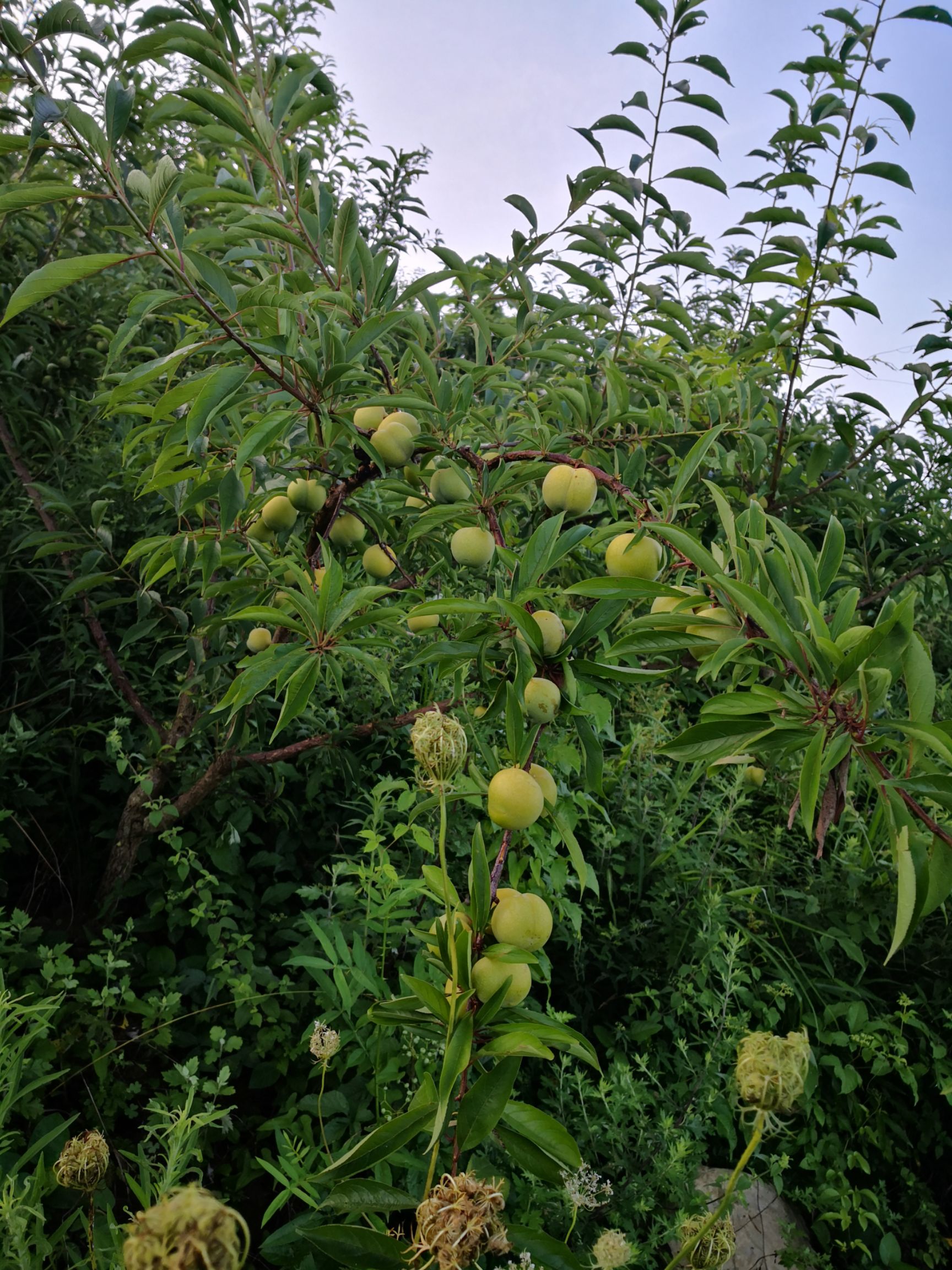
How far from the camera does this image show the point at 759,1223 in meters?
1.51

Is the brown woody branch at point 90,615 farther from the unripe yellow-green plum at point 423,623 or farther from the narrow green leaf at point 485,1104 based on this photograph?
the narrow green leaf at point 485,1104

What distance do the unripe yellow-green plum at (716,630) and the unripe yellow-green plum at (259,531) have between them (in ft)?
2.11

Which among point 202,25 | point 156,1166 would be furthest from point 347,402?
point 156,1166

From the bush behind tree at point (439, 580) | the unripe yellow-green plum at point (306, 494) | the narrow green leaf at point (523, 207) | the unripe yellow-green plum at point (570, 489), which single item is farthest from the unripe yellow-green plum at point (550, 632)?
the narrow green leaf at point (523, 207)

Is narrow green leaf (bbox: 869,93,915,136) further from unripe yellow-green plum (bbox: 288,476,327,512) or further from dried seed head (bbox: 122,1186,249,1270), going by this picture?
dried seed head (bbox: 122,1186,249,1270)

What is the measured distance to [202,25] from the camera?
1022 mm

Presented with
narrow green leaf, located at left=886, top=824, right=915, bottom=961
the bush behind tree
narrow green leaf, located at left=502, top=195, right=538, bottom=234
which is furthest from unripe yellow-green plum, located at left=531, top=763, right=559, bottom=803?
narrow green leaf, located at left=502, top=195, right=538, bottom=234

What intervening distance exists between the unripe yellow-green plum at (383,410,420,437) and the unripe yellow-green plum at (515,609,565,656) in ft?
1.03

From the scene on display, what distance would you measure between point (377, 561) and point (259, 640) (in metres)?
0.22

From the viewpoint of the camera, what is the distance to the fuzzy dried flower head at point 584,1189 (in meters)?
0.81

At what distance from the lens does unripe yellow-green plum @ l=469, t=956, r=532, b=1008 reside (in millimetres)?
622

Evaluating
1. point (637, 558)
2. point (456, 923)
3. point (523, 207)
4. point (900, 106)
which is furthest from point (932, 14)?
point (456, 923)

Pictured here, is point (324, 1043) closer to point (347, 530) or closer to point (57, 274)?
point (347, 530)

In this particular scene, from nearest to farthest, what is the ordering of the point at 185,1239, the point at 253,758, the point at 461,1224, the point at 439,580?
the point at 185,1239 → the point at 461,1224 → the point at 253,758 → the point at 439,580
